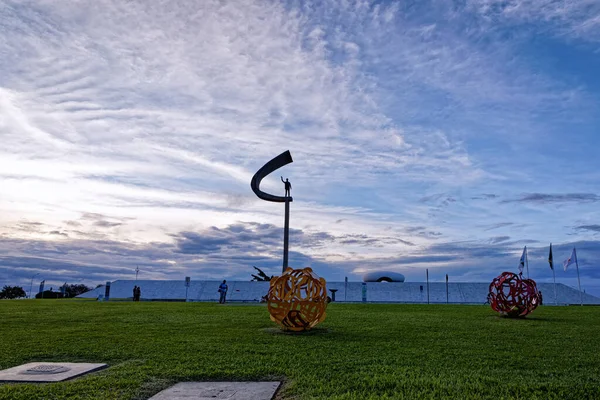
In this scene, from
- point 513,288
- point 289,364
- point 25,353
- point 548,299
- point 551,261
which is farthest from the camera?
point 548,299

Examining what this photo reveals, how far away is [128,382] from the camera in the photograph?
635cm

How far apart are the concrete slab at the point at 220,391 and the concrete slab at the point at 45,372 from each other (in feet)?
5.89

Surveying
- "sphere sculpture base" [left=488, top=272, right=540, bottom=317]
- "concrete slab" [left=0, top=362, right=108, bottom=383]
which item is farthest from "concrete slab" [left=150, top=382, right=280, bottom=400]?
→ "sphere sculpture base" [left=488, top=272, right=540, bottom=317]

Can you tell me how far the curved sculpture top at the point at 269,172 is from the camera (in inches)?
913

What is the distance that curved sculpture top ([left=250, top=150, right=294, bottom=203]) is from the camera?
76.1 ft

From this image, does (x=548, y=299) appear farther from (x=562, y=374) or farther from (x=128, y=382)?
(x=128, y=382)

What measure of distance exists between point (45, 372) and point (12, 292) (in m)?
41.5

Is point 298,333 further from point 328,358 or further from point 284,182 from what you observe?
point 284,182

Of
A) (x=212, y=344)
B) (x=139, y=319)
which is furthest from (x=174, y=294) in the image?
(x=212, y=344)

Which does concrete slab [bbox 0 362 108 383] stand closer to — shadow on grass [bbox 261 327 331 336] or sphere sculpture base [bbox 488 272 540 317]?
shadow on grass [bbox 261 327 331 336]

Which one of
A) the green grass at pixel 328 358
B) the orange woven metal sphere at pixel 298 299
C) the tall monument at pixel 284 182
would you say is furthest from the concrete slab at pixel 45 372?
the tall monument at pixel 284 182

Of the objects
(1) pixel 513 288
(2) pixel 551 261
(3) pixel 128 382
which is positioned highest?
(2) pixel 551 261

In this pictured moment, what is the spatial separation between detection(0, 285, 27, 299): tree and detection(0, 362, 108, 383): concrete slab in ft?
130

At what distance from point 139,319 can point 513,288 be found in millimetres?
12762
